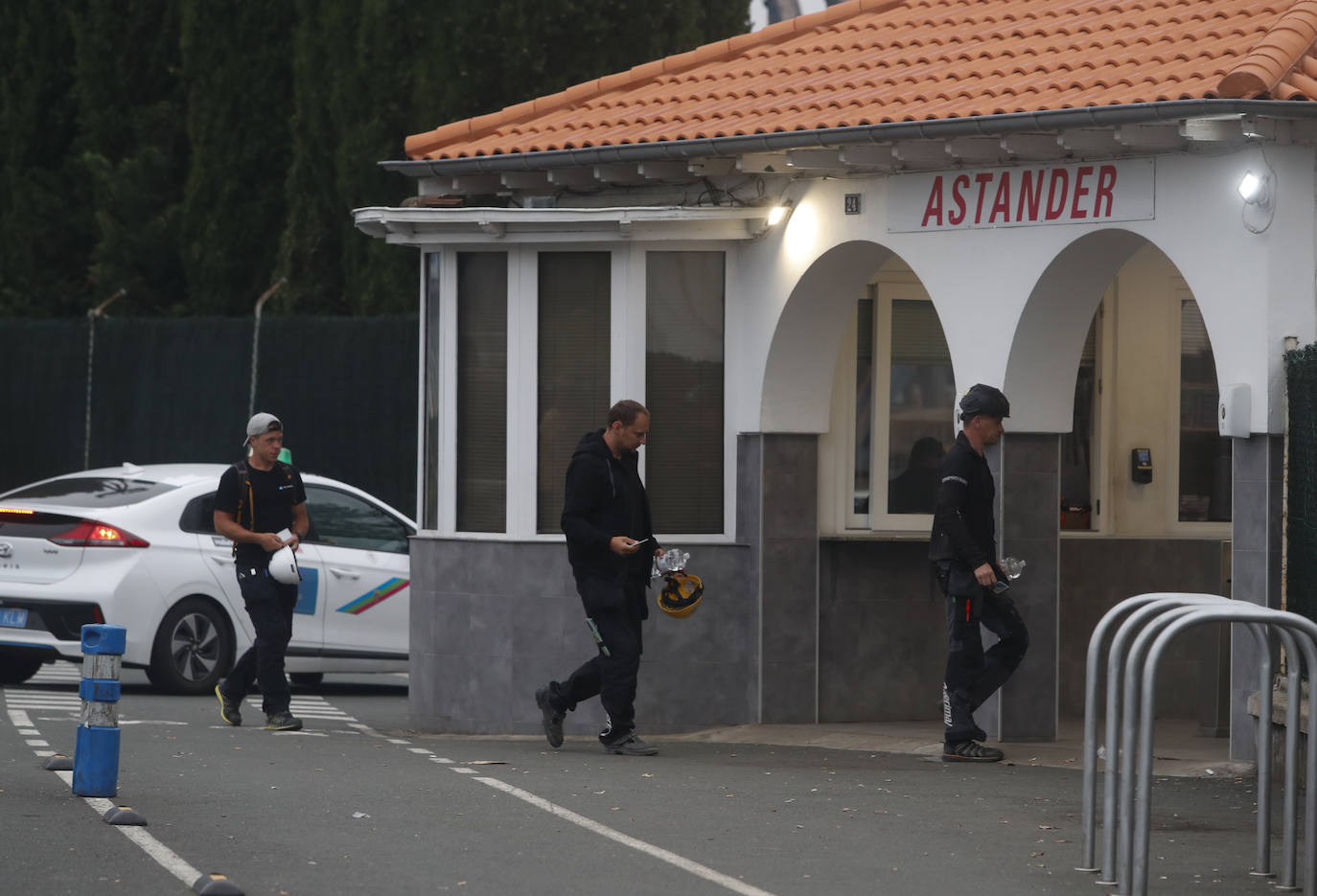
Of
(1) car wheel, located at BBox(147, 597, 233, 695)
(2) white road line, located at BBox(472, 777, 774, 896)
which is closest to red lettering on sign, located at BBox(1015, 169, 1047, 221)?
(2) white road line, located at BBox(472, 777, 774, 896)

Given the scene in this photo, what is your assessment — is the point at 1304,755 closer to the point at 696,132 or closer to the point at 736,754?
the point at 736,754

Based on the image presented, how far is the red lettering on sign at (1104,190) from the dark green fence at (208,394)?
450 inches

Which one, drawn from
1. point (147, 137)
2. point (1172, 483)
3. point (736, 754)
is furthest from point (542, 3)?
point (736, 754)

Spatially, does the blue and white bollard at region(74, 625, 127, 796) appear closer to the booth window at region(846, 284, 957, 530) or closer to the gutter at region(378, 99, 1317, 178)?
the gutter at region(378, 99, 1317, 178)

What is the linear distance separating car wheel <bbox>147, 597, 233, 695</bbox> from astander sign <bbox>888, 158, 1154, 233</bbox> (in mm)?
6028

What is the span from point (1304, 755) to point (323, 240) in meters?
18.4

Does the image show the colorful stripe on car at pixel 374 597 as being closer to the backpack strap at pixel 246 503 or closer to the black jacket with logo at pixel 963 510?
the backpack strap at pixel 246 503

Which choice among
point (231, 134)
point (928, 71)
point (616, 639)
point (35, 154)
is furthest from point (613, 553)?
point (35, 154)

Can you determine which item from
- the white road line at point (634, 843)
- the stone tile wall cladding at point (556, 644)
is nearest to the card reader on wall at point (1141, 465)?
the stone tile wall cladding at point (556, 644)

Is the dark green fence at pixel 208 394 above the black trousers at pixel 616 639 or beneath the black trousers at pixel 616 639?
above

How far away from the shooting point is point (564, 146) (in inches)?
519

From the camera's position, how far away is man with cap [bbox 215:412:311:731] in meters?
12.6

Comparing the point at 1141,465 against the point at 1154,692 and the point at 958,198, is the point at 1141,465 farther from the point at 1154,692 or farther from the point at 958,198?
the point at 1154,692

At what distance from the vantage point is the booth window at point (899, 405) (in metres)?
13.5
